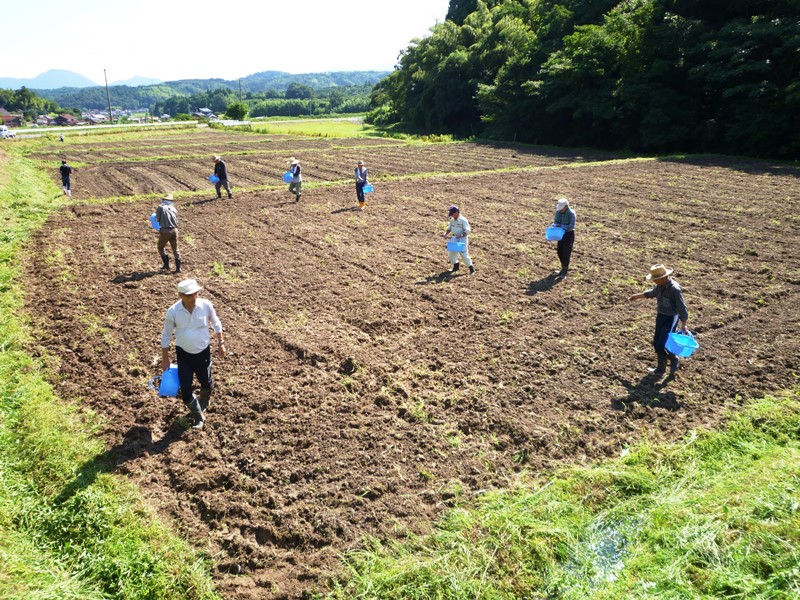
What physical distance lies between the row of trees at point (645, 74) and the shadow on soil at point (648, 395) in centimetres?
2823

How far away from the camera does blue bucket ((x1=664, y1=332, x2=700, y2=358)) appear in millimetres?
7441

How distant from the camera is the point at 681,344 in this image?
7516 millimetres

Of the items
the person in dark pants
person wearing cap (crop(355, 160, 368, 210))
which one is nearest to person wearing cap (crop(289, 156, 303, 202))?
person wearing cap (crop(355, 160, 368, 210))

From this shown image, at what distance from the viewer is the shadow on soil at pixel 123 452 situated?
5770mm

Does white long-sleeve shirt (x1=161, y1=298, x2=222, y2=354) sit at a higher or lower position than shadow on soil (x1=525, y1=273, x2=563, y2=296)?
higher

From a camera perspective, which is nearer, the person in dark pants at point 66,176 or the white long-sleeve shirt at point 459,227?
the white long-sleeve shirt at point 459,227

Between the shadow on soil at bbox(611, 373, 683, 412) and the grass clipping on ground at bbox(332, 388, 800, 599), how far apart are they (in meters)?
1.18

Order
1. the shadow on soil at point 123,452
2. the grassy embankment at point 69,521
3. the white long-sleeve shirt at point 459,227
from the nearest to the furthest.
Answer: the grassy embankment at point 69,521 < the shadow on soil at point 123,452 < the white long-sleeve shirt at point 459,227

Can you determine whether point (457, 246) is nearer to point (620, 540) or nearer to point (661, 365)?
point (661, 365)

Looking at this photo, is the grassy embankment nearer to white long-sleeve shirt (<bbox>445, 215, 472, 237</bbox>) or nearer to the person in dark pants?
white long-sleeve shirt (<bbox>445, 215, 472, 237</bbox>)

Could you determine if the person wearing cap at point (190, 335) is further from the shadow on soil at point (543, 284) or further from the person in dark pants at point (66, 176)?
the person in dark pants at point (66, 176)

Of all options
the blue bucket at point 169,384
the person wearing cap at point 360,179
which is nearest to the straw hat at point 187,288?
the blue bucket at point 169,384

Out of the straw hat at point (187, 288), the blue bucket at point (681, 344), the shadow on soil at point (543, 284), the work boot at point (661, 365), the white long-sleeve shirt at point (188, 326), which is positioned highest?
the straw hat at point (187, 288)

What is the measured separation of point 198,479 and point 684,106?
37853 millimetres
